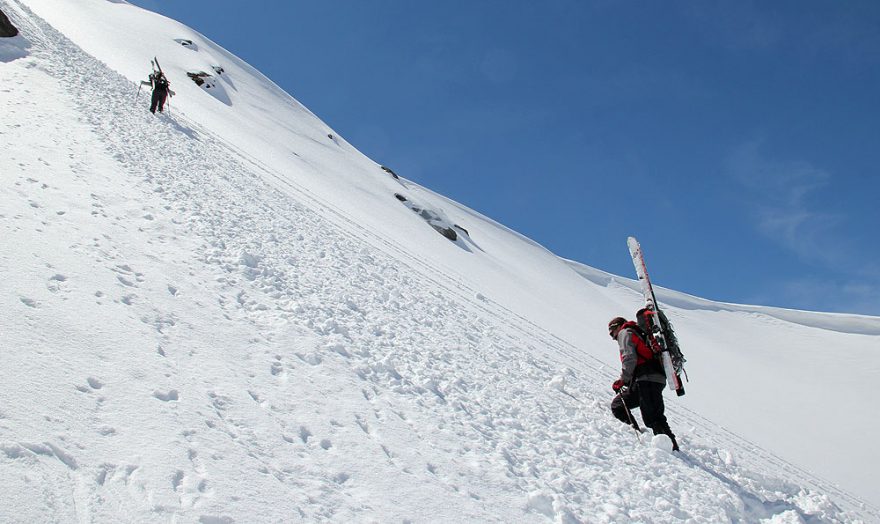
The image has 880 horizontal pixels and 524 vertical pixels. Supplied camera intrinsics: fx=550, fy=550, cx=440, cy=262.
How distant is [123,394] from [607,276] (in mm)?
47006

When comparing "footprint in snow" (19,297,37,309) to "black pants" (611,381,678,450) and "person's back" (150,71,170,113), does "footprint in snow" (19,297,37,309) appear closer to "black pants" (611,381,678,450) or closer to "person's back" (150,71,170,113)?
"black pants" (611,381,678,450)

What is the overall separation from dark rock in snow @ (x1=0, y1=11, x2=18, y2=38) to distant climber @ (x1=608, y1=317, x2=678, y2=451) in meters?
21.8

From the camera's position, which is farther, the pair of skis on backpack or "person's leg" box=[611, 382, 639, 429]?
"person's leg" box=[611, 382, 639, 429]

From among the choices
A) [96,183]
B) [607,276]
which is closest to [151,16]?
[607,276]

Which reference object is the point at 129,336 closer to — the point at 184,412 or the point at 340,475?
the point at 184,412

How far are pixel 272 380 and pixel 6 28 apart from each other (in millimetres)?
20458

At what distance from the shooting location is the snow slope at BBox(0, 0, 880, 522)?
3.98 m

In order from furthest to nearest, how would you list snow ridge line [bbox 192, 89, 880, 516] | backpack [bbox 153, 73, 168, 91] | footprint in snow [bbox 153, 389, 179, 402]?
backpack [bbox 153, 73, 168, 91] → snow ridge line [bbox 192, 89, 880, 516] → footprint in snow [bbox 153, 389, 179, 402]

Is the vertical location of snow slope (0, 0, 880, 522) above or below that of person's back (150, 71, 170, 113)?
Result: below

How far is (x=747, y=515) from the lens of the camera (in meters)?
6.15

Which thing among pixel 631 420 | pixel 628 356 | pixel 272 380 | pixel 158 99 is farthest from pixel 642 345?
pixel 158 99

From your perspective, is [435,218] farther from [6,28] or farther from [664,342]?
[664,342]

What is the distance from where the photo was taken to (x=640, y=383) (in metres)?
7.64

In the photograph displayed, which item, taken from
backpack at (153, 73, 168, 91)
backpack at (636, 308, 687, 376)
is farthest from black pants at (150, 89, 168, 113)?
backpack at (636, 308, 687, 376)
